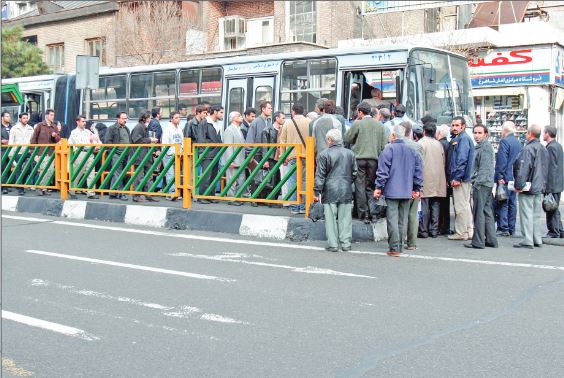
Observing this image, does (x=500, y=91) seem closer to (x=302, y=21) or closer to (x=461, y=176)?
(x=302, y=21)

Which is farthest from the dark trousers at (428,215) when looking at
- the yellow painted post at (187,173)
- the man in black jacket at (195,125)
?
the man in black jacket at (195,125)

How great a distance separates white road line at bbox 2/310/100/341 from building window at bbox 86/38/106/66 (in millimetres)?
31737

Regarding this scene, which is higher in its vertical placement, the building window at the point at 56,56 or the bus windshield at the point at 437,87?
the building window at the point at 56,56

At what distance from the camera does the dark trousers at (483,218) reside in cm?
1052

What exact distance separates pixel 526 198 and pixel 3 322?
7749 mm

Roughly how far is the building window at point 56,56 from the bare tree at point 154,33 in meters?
8.08

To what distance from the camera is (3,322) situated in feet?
20.5

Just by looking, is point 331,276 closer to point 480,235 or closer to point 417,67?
point 480,235

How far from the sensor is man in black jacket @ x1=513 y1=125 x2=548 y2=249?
10758 millimetres

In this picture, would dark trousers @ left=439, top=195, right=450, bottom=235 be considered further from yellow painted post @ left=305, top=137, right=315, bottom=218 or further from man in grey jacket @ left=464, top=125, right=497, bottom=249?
yellow painted post @ left=305, top=137, right=315, bottom=218

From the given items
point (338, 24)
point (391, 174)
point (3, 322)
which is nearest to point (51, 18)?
point (338, 24)

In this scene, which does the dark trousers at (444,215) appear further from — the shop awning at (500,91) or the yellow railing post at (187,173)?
the shop awning at (500,91)

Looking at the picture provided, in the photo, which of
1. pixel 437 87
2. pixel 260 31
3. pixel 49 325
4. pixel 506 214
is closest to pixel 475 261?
pixel 506 214

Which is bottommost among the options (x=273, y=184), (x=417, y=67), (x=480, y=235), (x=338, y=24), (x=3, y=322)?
(x=3, y=322)
